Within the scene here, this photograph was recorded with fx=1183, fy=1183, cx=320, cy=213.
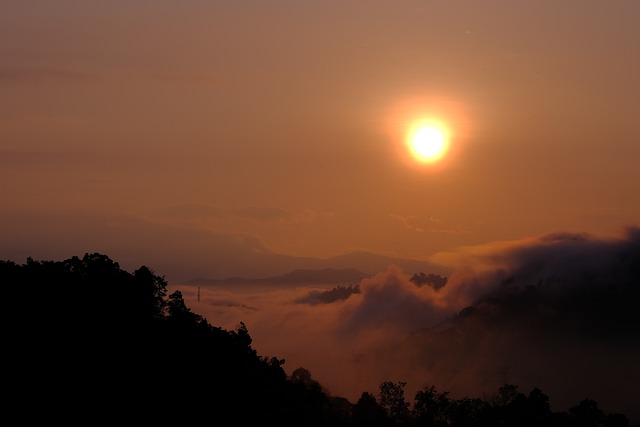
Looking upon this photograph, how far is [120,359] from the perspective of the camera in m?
154

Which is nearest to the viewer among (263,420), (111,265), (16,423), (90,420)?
(16,423)

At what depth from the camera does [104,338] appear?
15612 cm

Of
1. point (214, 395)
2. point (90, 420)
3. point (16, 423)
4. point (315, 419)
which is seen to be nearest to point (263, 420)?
point (214, 395)

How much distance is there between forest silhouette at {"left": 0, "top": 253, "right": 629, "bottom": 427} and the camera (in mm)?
141000

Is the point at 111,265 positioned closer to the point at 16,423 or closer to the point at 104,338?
the point at 104,338

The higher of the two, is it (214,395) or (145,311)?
(145,311)

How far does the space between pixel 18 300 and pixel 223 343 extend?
34.6m

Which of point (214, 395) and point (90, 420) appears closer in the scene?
point (90, 420)

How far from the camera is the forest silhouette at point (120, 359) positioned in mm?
141000

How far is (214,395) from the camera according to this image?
159m

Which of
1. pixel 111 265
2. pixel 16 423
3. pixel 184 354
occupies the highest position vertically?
pixel 111 265

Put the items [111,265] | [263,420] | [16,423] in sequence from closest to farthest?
1. [16,423]
2. [263,420]
3. [111,265]

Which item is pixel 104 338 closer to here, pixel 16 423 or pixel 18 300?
pixel 18 300

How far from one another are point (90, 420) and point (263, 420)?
32.0m
